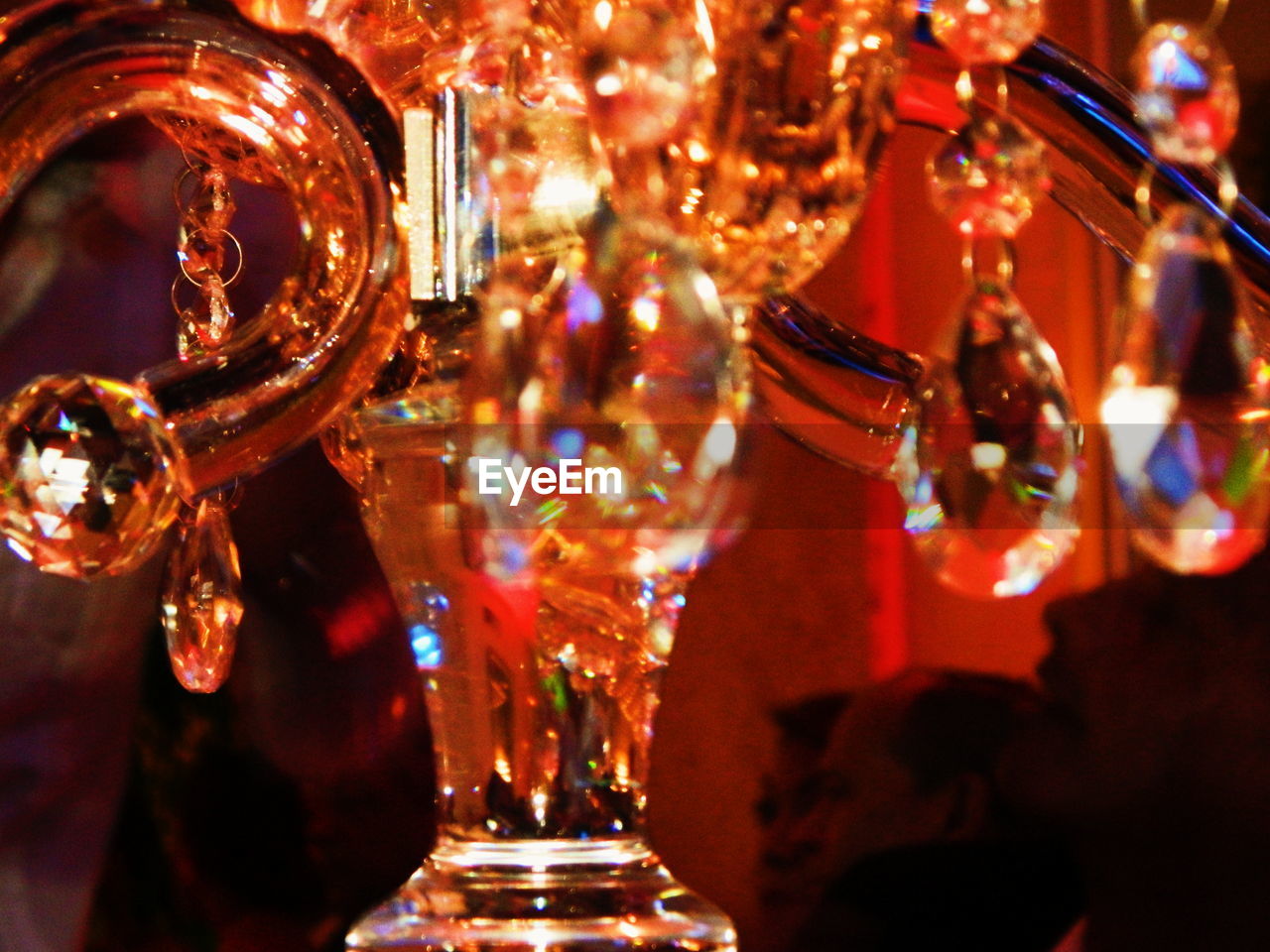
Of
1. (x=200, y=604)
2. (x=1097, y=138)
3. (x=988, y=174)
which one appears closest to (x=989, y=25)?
(x=988, y=174)

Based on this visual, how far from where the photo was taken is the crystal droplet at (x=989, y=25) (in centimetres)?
22

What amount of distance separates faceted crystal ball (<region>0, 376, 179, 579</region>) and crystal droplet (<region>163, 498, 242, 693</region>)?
15 centimetres

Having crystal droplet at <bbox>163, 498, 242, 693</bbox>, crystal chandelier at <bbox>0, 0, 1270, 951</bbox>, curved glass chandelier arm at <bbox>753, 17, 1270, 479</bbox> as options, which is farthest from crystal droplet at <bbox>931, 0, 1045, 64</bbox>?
crystal droplet at <bbox>163, 498, 242, 693</bbox>

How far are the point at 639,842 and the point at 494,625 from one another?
0.06 meters

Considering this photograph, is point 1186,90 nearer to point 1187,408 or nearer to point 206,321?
point 1187,408

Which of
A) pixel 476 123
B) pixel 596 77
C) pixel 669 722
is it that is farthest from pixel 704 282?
pixel 669 722

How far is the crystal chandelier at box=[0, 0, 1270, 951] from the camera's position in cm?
20

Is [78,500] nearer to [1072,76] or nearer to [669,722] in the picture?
[1072,76]

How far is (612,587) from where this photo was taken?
0.34 meters

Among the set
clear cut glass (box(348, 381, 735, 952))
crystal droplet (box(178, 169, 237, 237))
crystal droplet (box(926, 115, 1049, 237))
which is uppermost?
crystal droplet (box(178, 169, 237, 237))

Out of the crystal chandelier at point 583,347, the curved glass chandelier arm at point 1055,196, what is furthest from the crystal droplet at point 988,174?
the curved glass chandelier arm at point 1055,196

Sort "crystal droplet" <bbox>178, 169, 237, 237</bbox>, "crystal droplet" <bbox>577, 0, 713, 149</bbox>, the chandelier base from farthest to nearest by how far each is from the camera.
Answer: "crystal droplet" <bbox>178, 169, 237, 237</bbox> → the chandelier base → "crystal droplet" <bbox>577, 0, 713, 149</bbox>

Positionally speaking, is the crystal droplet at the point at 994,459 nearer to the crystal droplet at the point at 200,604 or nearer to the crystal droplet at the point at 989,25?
the crystal droplet at the point at 989,25

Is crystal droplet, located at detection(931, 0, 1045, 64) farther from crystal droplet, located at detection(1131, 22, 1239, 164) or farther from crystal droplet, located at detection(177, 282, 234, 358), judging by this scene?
crystal droplet, located at detection(177, 282, 234, 358)
